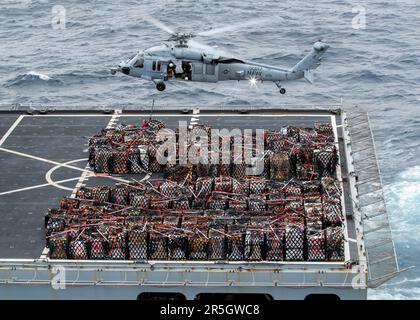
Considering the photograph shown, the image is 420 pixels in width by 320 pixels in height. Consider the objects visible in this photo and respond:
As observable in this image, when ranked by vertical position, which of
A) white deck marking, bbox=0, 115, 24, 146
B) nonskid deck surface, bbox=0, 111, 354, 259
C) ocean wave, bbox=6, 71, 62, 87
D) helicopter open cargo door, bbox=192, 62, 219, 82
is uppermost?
helicopter open cargo door, bbox=192, 62, 219, 82

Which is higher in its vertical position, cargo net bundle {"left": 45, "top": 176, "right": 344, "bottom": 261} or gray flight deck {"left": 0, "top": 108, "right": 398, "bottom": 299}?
cargo net bundle {"left": 45, "top": 176, "right": 344, "bottom": 261}

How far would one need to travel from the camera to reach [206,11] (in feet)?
520

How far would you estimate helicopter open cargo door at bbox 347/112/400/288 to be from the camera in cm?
5778

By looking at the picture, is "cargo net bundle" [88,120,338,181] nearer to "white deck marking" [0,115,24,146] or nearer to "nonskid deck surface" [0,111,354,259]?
"nonskid deck surface" [0,111,354,259]

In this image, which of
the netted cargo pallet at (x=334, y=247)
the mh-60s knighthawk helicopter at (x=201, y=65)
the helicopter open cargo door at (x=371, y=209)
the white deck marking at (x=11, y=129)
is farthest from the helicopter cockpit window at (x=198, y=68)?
the netted cargo pallet at (x=334, y=247)

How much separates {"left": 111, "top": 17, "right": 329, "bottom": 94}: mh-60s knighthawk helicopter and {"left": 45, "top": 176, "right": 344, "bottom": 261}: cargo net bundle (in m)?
16.9

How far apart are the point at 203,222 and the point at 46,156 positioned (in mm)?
19727

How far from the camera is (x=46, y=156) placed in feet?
250

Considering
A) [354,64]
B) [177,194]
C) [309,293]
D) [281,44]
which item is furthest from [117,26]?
[309,293]

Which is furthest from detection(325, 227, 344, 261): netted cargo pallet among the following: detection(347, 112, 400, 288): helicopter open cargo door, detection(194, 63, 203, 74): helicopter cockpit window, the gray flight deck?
detection(194, 63, 203, 74): helicopter cockpit window

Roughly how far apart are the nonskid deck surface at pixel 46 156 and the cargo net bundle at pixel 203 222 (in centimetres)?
271

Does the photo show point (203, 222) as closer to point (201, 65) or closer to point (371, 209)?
point (201, 65)

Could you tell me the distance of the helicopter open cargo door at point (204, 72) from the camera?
3214 inches

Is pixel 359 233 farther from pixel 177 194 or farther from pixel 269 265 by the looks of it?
pixel 177 194
